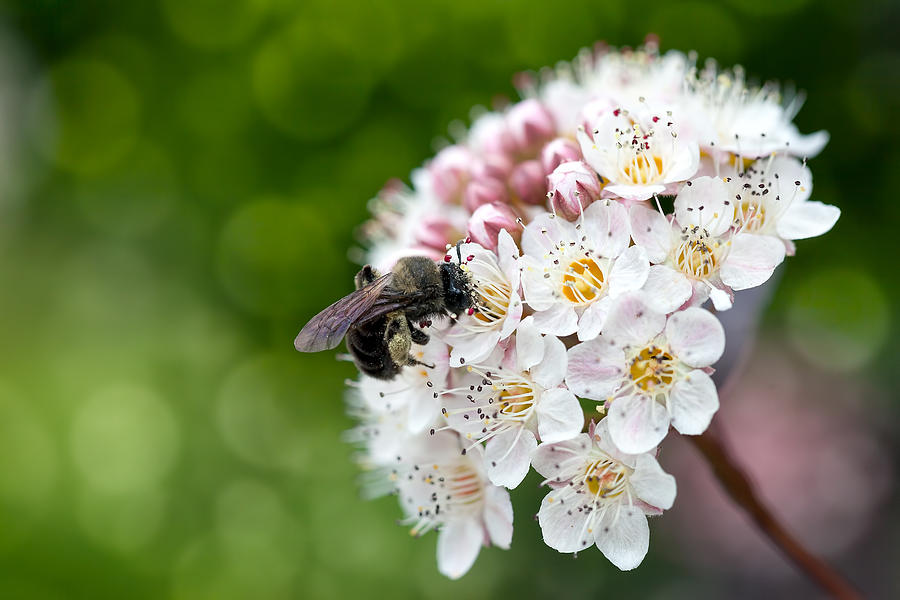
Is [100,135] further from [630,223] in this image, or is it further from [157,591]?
[630,223]

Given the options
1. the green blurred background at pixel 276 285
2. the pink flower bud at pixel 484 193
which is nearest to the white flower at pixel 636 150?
the pink flower bud at pixel 484 193

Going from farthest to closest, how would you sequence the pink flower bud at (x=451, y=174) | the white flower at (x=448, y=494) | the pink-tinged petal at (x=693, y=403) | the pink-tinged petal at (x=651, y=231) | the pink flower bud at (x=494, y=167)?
the pink flower bud at (x=451, y=174) < the pink flower bud at (x=494, y=167) < the white flower at (x=448, y=494) < the pink-tinged petal at (x=651, y=231) < the pink-tinged petal at (x=693, y=403)

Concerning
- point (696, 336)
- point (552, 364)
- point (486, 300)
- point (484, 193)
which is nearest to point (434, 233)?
point (484, 193)

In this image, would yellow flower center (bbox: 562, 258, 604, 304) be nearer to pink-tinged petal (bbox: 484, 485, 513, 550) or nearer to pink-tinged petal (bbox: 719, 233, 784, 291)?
pink-tinged petal (bbox: 719, 233, 784, 291)

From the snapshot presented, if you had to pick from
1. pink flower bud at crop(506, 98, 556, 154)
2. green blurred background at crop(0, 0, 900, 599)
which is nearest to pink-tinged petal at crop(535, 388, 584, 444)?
pink flower bud at crop(506, 98, 556, 154)

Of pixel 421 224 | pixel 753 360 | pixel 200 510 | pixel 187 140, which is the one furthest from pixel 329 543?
pixel 187 140

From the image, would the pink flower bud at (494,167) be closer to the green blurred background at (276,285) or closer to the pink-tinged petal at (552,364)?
the pink-tinged petal at (552,364)
